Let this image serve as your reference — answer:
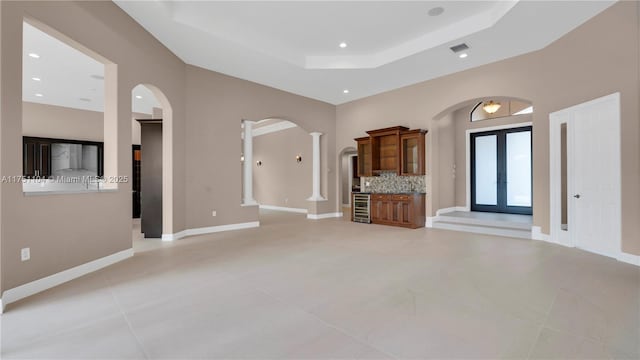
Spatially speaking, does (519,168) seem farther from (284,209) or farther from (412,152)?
(284,209)

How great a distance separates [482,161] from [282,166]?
23.4 ft

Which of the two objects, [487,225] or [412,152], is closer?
[487,225]

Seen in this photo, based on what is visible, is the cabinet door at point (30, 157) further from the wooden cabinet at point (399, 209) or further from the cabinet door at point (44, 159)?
the wooden cabinet at point (399, 209)

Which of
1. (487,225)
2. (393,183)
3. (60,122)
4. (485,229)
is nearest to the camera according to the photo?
(485,229)

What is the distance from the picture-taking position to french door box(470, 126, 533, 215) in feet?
25.3

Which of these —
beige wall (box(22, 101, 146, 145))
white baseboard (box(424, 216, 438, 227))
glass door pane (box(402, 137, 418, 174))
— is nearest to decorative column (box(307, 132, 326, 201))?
glass door pane (box(402, 137, 418, 174))

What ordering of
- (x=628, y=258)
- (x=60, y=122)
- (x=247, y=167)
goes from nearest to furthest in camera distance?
1. (x=628, y=258)
2. (x=247, y=167)
3. (x=60, y=122)

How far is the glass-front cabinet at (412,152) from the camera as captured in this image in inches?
282

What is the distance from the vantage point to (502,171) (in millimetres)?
8016

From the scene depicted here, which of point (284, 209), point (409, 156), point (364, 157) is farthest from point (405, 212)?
point (284, 209)

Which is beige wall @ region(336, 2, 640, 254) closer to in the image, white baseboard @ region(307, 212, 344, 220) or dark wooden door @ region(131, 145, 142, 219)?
white baseboard @ region(307, 212, 344, 220)

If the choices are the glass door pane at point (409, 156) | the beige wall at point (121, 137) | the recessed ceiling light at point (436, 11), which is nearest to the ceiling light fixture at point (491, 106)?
the glass door pane at point (409, 156)

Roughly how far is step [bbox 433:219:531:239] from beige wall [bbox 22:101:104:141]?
1091cm

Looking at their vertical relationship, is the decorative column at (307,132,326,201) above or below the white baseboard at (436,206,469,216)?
above
